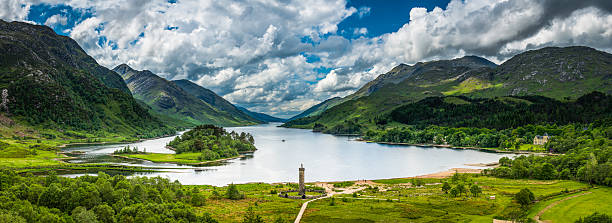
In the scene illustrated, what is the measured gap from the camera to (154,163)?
→ 157125 mm

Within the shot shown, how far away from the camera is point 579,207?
67938 millimetres

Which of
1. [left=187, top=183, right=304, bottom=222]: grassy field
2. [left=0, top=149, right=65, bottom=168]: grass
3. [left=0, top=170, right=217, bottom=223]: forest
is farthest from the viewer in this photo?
[left=0, top=149, right=65, bottom=168]: grass

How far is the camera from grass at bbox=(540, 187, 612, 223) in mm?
62441

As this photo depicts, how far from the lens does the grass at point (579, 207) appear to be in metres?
62.4

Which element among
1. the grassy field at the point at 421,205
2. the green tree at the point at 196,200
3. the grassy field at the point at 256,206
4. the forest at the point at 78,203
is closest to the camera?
the forest at the point at 78,203

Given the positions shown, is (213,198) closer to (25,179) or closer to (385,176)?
(25,179)

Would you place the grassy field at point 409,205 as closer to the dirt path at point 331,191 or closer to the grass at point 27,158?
the dirt path at point 331,191

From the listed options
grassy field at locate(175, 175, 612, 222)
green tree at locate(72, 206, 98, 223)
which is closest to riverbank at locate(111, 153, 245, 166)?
grassy field at locate(175, 175, 612, 222)

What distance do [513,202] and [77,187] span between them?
75.1 metres

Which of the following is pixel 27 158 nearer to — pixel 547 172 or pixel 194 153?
pixel 194 153

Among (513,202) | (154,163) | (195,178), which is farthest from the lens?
(154,163)

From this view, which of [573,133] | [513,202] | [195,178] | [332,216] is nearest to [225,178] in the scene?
[195,178]

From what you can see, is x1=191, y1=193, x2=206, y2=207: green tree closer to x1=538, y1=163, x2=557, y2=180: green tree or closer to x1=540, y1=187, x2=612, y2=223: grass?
x1=540, y1=187, x2=612, y2=223: grass

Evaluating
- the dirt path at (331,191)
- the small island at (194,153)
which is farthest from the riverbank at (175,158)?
the dirt path at (331,191)
